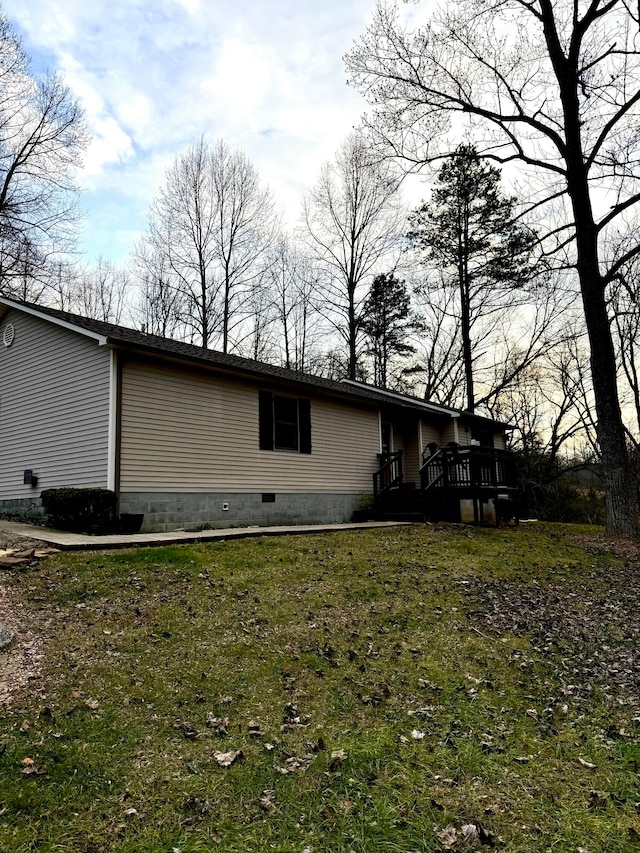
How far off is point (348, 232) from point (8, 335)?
1534 cm

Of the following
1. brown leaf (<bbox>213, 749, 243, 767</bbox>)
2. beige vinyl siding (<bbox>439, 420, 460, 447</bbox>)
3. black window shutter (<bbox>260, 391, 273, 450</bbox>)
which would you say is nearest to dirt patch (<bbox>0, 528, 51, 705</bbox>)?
brown leaf (<bbox>213, 749, 243, 767</bbox>)

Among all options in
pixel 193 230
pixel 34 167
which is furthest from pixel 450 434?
pixel 34 167

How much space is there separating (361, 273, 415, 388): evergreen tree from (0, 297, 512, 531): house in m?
9.37

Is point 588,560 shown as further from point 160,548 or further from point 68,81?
point 68,81

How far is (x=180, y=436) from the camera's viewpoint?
9.96 meters

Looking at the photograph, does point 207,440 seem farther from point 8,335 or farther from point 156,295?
point 156,295

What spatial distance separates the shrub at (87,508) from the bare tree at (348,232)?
51.0ft

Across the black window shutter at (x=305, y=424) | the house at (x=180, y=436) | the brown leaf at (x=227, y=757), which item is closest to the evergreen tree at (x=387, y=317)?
the house at (x=180, y=436)

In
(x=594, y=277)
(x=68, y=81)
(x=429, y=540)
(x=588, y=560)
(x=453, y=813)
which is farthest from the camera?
(x=68, y=81)

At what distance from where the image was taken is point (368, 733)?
3.26 metres

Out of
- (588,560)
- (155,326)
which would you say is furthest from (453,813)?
(155,326)

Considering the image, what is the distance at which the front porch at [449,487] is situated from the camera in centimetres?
1323

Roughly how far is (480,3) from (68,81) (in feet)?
46.1

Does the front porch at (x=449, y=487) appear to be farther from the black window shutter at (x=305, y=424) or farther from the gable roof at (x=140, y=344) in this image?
the black window shutter at (x=305, y=424)
